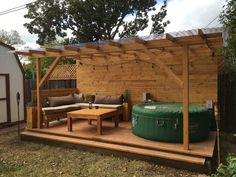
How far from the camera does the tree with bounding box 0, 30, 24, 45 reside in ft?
82.0

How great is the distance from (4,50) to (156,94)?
5604 millimetres

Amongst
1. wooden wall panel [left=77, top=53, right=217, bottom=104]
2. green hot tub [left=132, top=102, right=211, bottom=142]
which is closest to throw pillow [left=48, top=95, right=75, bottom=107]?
wooden wall panel [left=77, top=53, right=217, bottom=104]

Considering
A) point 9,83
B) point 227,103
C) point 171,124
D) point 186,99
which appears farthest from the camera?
point 9,83

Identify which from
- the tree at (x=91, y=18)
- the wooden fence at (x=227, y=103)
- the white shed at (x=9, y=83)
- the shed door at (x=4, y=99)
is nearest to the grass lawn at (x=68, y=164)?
the shed door at (x=4, y=99)

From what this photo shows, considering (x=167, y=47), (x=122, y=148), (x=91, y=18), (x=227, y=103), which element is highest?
(x=91, y=18)

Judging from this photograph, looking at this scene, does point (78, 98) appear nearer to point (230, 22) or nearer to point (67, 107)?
point (67, 107)

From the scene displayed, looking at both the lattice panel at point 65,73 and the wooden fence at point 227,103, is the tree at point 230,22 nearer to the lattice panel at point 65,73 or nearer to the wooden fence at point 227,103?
the wooden fence at point 227,103

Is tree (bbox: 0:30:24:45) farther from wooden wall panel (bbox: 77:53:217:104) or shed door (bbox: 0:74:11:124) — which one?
wooden wall panel (bbox: 77:53:217:104)

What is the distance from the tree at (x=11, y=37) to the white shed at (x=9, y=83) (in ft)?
58.6

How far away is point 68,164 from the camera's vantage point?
4.96 meters

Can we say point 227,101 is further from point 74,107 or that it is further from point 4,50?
point 4,50

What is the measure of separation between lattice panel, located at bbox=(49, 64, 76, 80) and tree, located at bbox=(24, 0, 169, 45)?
5.88 metres

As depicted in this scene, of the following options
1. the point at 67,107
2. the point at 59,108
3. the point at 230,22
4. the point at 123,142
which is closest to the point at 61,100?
the point at 67,107

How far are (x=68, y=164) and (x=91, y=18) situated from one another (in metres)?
12.1
